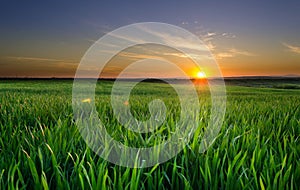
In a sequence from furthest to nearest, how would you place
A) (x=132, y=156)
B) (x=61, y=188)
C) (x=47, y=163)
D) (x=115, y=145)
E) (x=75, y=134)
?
(x=75, y=134), (x=115, y=145), (x=132, y=156), (x=47, y=163), (x=61, y=188)

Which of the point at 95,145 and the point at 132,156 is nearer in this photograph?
the point at 132,156

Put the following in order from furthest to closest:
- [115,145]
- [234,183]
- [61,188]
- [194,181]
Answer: [115,145] → [194,181] → [234,183] → [61,188]

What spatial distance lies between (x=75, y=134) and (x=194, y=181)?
4.36ft

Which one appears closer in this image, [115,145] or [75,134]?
[115,145]

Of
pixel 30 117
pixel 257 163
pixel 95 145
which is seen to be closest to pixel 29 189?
pixel 95 145

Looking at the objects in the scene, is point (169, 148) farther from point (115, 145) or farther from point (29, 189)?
point (29, 189)

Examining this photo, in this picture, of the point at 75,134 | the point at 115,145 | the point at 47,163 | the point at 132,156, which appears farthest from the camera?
the point at 75,134

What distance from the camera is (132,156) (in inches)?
81.0

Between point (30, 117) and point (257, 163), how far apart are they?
3.00 m

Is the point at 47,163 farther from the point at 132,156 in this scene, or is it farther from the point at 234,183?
the point at 234,183

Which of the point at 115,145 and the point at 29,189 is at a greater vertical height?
the point at 115,145

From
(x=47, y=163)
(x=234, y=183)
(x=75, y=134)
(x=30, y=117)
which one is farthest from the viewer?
(x=30, y=117)

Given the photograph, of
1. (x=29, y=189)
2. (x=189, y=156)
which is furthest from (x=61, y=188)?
(x=189, y=156)

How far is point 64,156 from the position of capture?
2.10 metres
